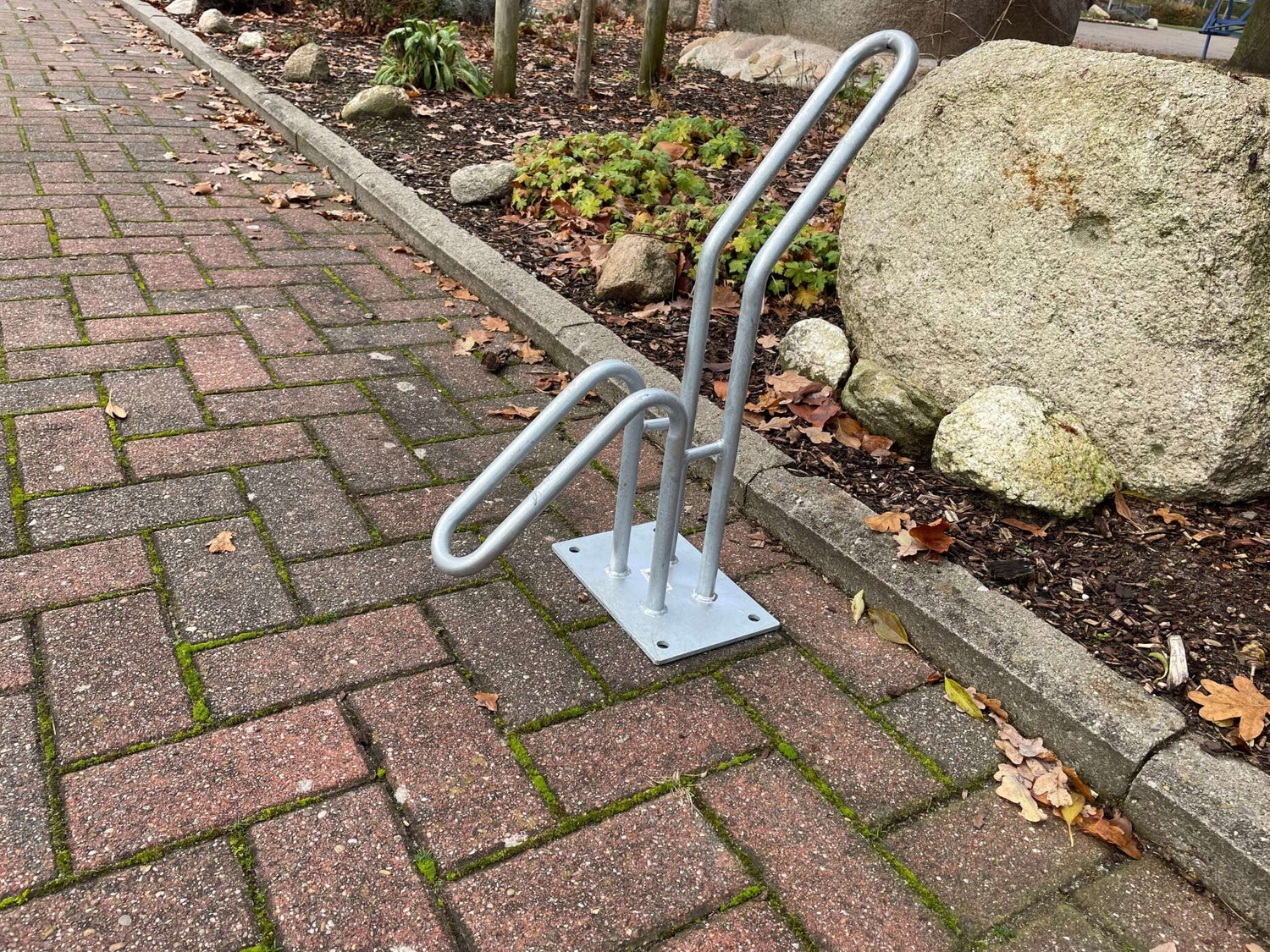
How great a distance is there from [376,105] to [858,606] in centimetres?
503

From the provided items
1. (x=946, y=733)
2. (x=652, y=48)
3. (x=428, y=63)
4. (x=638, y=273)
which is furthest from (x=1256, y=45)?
(x=946, y=733)

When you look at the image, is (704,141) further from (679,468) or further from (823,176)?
(679,468)

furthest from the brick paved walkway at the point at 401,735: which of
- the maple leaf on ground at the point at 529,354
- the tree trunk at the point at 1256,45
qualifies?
the tree trunk at the point at 1256,45

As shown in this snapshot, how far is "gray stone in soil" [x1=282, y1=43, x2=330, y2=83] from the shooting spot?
6.73 meters

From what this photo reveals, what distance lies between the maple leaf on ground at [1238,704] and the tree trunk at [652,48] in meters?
5.82

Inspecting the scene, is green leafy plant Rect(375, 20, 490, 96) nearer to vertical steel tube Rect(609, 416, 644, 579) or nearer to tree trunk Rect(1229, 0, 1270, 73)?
vertical steel tube Rect(609, 416, 644, 579)

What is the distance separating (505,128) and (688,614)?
469cm

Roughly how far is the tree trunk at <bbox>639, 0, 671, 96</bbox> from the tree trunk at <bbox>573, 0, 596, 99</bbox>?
1.31ft

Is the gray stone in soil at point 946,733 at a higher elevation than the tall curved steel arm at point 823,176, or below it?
below

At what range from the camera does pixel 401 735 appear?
1809mm

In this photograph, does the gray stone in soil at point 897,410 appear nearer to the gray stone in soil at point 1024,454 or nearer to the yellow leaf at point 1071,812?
the gray stone in soil at point 1024,454

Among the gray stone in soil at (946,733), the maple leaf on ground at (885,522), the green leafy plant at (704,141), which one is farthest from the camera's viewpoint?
the green leafy plant at (704,141)

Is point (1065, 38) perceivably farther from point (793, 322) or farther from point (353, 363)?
point (353, 363)

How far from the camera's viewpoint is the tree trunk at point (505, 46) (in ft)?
19.8
